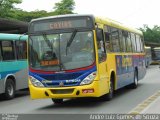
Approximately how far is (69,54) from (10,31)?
1523 cm

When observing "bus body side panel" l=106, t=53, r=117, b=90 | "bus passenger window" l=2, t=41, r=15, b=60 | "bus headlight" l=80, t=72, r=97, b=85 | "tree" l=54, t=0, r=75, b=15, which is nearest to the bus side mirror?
"bus body side panel" l=106, t=53, r=117, b=90

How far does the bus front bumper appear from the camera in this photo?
43.9ft

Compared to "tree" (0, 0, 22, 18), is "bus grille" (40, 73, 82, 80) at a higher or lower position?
lower

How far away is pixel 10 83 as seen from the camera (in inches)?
731

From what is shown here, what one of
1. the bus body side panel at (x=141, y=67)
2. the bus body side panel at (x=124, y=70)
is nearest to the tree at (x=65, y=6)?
the bus body side panel at (x=141, y=67)

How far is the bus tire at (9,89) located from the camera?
60.0ft

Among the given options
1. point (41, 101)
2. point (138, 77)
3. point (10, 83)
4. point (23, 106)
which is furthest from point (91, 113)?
point (138, 77)

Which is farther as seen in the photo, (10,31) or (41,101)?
(10,31)

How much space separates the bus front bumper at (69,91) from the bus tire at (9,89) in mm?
4604

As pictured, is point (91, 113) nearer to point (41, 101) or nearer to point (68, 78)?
point (68, 78)

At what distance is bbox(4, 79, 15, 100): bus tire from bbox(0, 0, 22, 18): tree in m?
40.6

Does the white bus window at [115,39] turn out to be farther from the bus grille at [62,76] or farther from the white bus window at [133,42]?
the white bus window at [133,42]

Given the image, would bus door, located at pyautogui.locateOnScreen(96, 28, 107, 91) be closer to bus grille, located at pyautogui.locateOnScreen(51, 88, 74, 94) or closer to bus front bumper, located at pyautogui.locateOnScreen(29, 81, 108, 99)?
bus front bumper, located at pyautogui.locateOnScreen(29, 81, 108, 99)

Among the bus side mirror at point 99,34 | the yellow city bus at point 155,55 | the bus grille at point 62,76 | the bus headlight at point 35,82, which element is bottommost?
the yellow city bus at point 155,55
